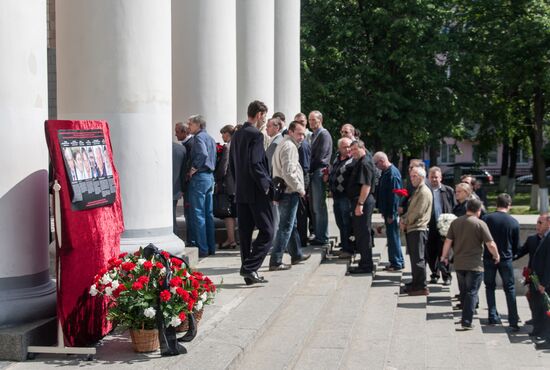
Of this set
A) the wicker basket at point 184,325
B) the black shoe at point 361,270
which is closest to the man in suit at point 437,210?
the black shoe at point 361,270

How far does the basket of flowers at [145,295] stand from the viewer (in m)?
6.38

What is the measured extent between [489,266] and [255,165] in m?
4.44

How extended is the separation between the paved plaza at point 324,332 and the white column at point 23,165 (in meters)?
0.52

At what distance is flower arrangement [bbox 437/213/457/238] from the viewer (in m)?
12.5

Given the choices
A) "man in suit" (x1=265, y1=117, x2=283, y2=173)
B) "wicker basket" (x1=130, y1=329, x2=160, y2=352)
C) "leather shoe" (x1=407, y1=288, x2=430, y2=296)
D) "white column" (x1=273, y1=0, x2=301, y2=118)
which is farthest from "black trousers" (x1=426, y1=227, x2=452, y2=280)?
"wicker basket" (x1=130, y1=329, x2=160, y2=352)

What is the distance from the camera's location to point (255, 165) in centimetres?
957

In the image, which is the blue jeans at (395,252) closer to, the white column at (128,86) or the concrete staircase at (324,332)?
the concrete staircase at (324,332)

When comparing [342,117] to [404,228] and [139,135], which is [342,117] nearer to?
[404,228]

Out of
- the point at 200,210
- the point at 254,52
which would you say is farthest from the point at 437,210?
the point at 254,52

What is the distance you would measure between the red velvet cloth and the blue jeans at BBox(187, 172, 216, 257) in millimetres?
4448

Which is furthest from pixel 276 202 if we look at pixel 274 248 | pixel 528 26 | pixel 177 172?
pixel 528 26

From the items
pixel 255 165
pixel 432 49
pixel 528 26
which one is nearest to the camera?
pixel 255 165

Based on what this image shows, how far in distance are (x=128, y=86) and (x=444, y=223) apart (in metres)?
5.79

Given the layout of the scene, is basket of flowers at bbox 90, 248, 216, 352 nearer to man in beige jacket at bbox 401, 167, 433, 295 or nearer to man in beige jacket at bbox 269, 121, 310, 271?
man in beige jacket at bbox 269, 121, 310, 271
